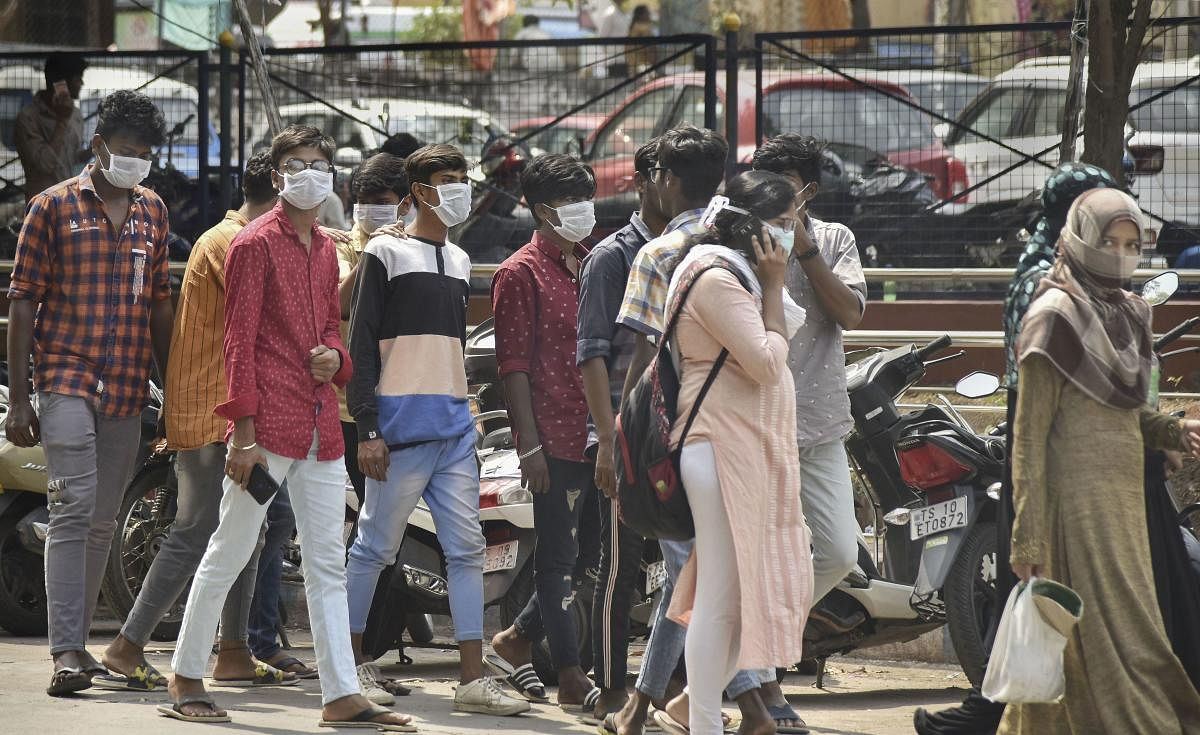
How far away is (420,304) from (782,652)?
196 centimetres

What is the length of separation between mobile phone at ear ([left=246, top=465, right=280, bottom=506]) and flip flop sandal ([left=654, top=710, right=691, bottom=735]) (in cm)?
139

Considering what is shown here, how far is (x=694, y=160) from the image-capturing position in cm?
552

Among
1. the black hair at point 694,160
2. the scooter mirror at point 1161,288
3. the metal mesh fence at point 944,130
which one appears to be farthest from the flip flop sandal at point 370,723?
the metal mesh fence at point 944,130

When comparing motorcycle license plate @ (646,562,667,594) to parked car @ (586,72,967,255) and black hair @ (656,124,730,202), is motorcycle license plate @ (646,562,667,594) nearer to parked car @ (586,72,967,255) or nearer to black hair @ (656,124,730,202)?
black hair @ (656,124,730,202)

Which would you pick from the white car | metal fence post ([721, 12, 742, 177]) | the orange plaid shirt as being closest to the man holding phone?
metal fence post ([721, 12, 742, 177])

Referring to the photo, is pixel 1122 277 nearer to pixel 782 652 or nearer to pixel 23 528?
pixel 782 652

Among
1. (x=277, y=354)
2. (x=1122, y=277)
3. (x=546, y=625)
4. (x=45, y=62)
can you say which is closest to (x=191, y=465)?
(x=277, y=354)

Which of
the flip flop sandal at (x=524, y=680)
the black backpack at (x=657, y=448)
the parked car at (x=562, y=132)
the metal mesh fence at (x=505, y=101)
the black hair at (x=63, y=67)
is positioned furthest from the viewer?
the black hair at (x=63, y=67)

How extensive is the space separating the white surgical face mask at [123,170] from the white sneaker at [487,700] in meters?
2.06

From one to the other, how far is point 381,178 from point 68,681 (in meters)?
2.25

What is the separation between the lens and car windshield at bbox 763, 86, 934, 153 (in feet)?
35.4

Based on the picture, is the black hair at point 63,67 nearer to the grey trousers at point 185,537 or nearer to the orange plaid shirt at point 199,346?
the orange plaid shirt at point 199,346

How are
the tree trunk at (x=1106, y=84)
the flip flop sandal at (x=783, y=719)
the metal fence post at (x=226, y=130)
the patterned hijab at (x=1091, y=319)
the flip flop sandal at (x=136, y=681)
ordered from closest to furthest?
the patterned hijab at (x=1091, y=319), the flip flop sandal at (x=783, y=719), the flip flop sandal at (x=136, y=681), the tree trunk at (x=1106, y=84), the metal fence post at (x=226, y=130)

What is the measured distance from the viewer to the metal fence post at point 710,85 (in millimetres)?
10391
